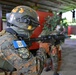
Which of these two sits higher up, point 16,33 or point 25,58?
point 16,33

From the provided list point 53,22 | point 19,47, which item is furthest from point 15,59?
point 53,22

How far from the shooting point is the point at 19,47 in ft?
3.95

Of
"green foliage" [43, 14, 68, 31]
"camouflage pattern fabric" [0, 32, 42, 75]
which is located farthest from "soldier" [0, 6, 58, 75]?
"green foliage" [43, 14, 68, 31]

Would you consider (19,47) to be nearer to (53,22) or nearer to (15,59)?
(15,59)

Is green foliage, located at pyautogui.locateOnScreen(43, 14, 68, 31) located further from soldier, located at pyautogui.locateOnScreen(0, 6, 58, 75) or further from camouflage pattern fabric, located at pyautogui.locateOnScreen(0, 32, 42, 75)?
camouflage pattern fabric, located at pyautogui.locateOnScreen(0, 32, 42, 75)

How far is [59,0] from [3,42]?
7.01 metres

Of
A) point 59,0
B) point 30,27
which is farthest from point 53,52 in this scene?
point 59,0

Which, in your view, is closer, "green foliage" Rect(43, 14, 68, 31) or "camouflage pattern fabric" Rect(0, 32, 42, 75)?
"camouflage pattern fabric" Rect(0, 32, 42, 75)

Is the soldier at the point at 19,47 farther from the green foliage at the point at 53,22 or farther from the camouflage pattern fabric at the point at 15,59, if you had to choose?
the green foliage at the point at 53,22

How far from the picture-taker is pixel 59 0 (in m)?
7.98

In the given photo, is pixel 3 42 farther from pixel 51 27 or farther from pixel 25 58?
pixel 51 27

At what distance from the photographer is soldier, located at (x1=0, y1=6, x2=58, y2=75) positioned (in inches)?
47.3

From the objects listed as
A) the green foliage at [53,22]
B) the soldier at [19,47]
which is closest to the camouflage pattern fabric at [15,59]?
the soldier at [19,47]

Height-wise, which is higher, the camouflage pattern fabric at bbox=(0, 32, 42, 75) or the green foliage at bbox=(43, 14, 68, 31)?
the green foliage at bbox=(43, 14, 68, 31)
